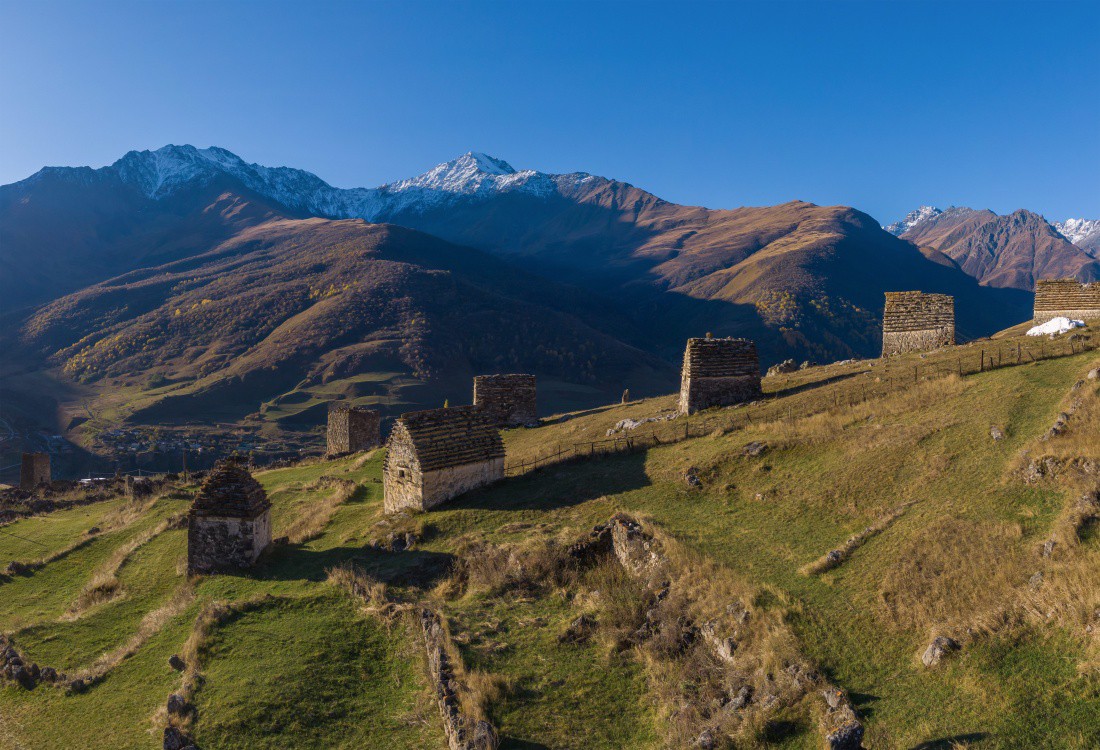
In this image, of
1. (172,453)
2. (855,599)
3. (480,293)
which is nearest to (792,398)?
(855,599)

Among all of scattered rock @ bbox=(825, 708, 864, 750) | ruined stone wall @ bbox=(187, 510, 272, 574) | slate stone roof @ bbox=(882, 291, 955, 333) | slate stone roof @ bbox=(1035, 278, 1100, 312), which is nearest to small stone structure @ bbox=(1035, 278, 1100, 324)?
slate stone roof @ bbox=(1035, 278, 1100, 312)

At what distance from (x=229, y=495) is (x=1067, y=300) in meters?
35.2

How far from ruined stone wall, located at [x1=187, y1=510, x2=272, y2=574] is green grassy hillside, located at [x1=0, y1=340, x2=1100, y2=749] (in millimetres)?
588

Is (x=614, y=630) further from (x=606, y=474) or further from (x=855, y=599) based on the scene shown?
(x=606, y=474)

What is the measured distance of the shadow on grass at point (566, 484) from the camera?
69.4ft

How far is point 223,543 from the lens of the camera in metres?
19.5

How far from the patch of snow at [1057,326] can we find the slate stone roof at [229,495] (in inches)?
1168

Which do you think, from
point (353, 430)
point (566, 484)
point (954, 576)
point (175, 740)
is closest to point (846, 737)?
point (954, 576)

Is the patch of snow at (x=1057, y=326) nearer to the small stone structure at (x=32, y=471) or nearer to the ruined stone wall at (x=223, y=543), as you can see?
the ruined stone wall at (x=223, y=543)

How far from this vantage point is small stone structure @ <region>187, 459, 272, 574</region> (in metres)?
19.4

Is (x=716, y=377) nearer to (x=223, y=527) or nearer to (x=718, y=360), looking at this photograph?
(x=718, y=360)

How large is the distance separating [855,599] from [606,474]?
1092 cm

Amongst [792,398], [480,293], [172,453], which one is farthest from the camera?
[480,293]

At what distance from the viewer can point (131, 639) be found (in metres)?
16.0
